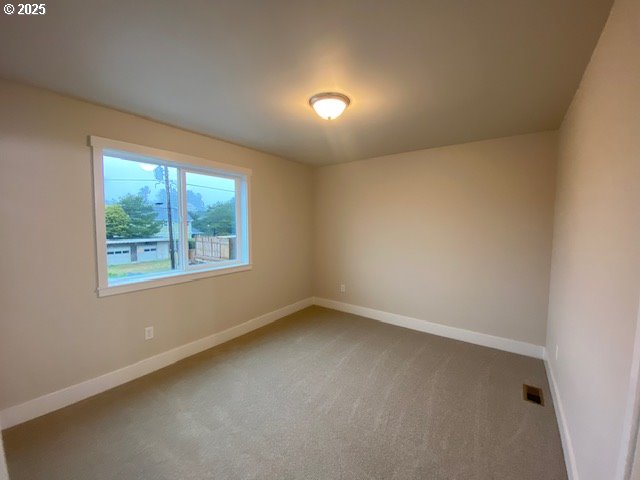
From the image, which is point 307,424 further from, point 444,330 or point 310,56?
point 310,56

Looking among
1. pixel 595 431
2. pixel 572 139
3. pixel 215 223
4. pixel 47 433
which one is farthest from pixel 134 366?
pixel 572 139

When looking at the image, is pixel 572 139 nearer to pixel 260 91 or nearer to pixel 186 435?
pixel 260 91

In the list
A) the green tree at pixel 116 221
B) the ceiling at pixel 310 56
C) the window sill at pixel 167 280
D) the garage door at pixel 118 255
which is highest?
the ceiling at pixel 310 56

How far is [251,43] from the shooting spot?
152 cm

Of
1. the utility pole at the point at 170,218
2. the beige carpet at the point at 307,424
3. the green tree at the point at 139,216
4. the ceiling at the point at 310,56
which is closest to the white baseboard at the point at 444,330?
the beige carpet at the point at 307,424

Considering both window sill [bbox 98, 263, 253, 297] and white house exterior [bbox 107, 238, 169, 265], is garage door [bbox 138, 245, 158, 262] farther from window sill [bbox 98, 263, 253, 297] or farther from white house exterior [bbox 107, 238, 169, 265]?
window sill [bbox 98, 263, 253, 297]

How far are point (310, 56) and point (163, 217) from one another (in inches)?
86.1

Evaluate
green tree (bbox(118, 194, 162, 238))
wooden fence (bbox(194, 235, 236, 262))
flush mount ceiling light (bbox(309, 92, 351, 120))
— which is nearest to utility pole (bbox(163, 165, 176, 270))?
green tree (bbox(118, 194, 162, 238))

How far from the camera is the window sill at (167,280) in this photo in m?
2.43

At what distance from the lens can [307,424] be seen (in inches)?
78.6

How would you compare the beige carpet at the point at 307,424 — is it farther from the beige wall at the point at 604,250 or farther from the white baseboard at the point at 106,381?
the beige wall at the point at 604,250

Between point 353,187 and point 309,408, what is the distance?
119 inches

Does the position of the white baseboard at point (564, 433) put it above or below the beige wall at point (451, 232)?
below

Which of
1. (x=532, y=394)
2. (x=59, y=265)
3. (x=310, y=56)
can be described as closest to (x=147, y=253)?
(x=59, y=265)
